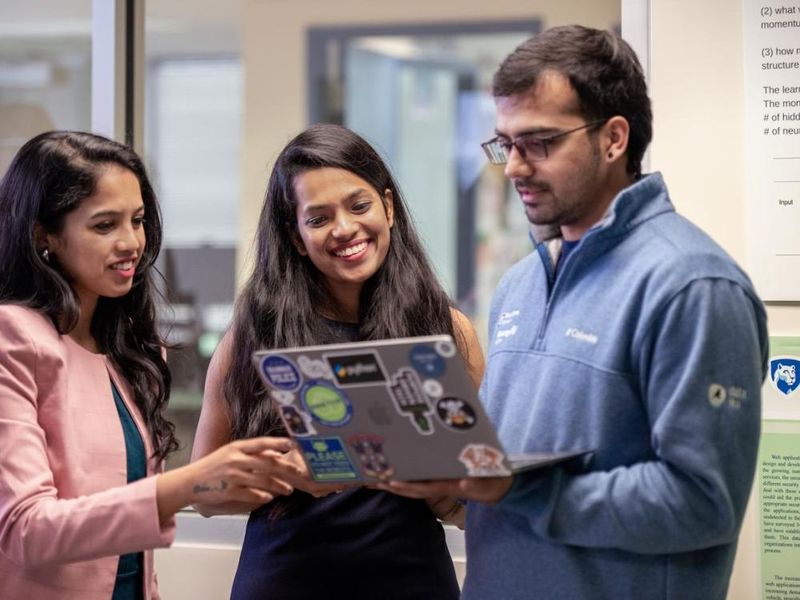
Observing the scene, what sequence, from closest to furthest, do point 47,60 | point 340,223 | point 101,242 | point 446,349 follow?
point 446,349 < point 101,242 < point 340,223 < point 47,60

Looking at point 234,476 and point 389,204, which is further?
point 389,204

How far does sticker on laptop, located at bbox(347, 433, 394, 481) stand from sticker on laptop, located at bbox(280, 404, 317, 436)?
0.20 feet

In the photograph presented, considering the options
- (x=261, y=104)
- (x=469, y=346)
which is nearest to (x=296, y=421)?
(x=469, y=346)

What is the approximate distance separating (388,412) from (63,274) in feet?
2.52

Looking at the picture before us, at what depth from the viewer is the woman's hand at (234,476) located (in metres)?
1.59

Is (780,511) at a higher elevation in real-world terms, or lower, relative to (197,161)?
lower

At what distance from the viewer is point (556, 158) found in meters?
1.50

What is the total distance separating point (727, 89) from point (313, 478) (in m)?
1.41

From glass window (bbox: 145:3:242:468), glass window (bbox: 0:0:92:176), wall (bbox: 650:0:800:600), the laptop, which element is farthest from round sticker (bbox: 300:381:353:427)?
glass window (bbox: 145:3:242:468)

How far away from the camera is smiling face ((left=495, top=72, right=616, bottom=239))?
1496mm

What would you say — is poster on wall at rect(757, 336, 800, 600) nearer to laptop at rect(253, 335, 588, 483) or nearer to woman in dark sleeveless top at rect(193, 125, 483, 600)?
woman in dark sleeveless top at rect(193, 125, 483, 600)

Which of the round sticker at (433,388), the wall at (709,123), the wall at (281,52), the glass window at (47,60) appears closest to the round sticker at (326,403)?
the round sticker at (433,388)

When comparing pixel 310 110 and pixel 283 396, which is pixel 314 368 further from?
pixel 310 110

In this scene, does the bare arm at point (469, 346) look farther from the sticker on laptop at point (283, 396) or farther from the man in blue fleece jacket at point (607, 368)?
the sticker on laptop at point (283, 396)
